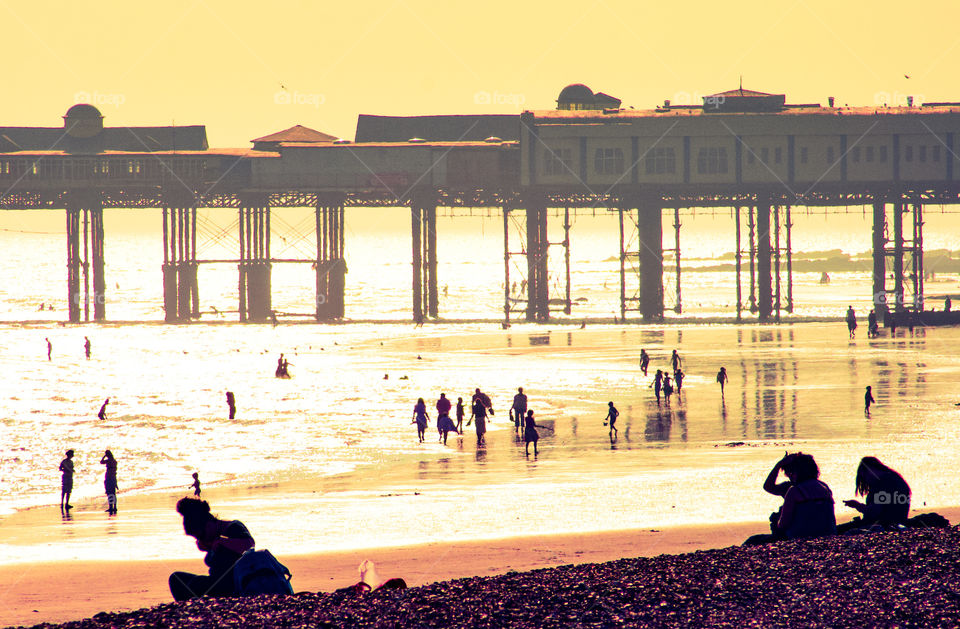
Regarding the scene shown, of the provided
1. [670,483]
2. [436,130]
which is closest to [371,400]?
[670,483]

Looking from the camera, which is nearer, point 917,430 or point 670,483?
point 670,483

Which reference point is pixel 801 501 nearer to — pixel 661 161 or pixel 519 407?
pixel 519 407

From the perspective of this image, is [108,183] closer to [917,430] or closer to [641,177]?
[641,177]

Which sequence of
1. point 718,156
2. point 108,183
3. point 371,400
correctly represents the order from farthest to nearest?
point 108,183 < point 718,156 < point 371,400

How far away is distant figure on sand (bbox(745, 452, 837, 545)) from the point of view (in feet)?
28.1

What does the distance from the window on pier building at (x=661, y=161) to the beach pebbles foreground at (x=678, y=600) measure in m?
56.2

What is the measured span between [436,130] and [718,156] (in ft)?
62.7

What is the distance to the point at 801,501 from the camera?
8883 mm

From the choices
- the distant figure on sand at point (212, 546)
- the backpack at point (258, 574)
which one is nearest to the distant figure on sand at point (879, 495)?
the backpack at point (258, 574)

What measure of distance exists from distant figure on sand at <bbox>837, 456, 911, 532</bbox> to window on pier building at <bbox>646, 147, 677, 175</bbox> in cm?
5546

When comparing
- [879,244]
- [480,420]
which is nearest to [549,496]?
[480,420]

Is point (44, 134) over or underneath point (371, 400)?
over

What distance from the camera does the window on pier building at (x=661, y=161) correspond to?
63625 millimetres

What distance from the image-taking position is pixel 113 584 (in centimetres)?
1386
